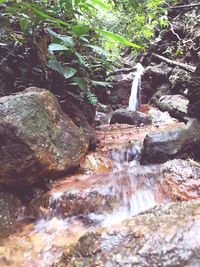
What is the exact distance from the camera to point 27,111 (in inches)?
131

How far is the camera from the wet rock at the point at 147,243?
150 cm

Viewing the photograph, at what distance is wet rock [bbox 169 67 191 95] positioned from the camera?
30.5 feet

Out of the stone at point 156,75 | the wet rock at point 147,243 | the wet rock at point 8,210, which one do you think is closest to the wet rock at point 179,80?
the stone at point 156,75

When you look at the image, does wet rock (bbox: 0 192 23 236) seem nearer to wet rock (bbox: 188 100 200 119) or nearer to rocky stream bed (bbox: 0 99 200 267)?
rocky stream bed (bbox: 0 99 200 267)

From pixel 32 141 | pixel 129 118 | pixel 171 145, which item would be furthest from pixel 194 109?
pixel 129 118

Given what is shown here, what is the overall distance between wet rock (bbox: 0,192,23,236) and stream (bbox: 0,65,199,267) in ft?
0.27

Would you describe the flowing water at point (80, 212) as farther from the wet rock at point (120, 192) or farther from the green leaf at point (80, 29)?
the green leaf at point (80, 29)

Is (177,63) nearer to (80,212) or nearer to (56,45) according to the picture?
(56,45)

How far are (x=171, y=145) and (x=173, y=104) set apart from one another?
14.2ft

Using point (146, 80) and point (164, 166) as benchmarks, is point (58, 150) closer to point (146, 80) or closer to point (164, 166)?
point (164, 166)

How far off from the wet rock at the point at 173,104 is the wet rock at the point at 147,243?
5311 millimetres

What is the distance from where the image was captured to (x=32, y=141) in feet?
10.5

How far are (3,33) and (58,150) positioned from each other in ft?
6.10

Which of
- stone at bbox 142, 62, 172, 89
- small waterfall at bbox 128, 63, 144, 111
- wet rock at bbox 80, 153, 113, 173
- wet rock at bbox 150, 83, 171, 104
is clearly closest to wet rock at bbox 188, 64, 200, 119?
wet rock at bbox 80, 153, 113, 173
